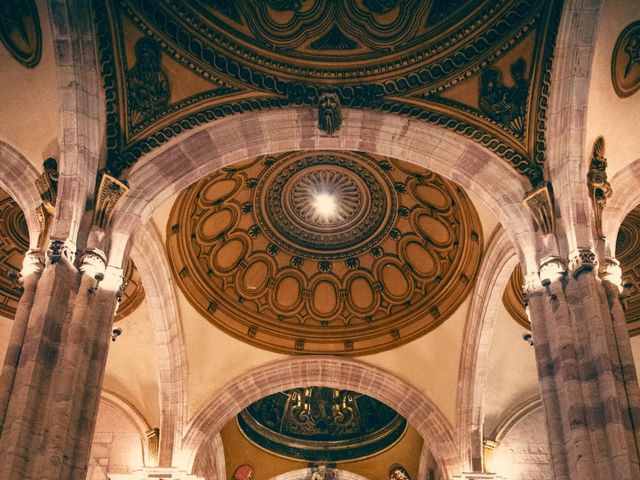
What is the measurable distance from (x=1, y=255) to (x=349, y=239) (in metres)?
6.09

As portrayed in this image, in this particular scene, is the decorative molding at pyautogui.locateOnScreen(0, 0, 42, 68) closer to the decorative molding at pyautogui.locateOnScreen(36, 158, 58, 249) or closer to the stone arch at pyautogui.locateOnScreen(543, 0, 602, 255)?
the decorative molding at pyautogui.locateOnScreen(36, 158, 58, 249)

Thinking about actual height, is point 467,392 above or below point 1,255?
below

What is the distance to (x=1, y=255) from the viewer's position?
42.0 ft

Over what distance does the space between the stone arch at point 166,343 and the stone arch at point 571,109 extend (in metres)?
6.41

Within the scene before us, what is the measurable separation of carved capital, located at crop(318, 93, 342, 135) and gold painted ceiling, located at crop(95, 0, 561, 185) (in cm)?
15

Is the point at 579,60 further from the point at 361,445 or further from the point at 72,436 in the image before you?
the point at 361,445

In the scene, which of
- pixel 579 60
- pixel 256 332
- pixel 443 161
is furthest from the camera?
pixel 256 332

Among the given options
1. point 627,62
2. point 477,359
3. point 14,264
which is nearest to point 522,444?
point 477,359

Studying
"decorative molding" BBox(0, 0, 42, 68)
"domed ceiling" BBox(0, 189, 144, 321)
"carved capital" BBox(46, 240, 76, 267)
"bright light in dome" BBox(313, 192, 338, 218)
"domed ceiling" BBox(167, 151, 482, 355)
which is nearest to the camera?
"carved capital" BBox(46, 240, 76, 267)

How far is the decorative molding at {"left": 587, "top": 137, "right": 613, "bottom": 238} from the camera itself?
8.74 meters

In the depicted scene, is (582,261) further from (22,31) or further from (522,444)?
(522,444)

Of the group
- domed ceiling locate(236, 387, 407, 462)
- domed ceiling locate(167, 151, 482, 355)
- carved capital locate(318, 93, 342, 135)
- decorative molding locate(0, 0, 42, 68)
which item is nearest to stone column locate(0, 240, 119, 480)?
decorative molding locate(0, 0, 42, 68)

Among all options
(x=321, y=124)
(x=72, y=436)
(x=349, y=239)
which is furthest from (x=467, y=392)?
(x=72, y=436)

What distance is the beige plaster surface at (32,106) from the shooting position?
9.01 m
